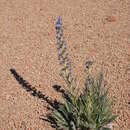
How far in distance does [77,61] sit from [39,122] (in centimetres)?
167

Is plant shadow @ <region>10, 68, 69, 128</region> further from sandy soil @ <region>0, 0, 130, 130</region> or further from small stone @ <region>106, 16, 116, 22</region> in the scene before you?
small stone @ <region>106, 16, 116, 22</region>

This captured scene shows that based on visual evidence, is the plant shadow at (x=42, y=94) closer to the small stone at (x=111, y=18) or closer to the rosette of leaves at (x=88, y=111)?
the rosette of leaves at (x=88, y=111)

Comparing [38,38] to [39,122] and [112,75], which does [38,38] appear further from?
[39,122]

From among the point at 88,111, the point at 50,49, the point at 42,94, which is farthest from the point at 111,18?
the point at 88,111

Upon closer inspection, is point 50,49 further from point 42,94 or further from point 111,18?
point 111,18

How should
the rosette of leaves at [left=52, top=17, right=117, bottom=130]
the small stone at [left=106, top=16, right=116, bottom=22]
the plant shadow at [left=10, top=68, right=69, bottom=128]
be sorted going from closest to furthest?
the rosette of leaves at [left=52, top=17, right=117, bottom=130] → the plant shadow at [left=10, top=68, right=69, bottom=128] → the small stone at [left=106, top=16, right=116, bottom=22]

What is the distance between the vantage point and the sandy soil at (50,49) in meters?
5.25

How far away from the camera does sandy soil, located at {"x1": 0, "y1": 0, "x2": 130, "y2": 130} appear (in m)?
5.25

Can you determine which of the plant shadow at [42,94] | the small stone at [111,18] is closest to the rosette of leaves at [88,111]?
the plant shadow at [42,94]

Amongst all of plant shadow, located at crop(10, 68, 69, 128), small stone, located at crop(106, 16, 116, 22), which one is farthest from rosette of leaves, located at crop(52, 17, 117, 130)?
small stone, located at crop(106, 16, 116, 22)

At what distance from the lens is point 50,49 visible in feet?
22.1

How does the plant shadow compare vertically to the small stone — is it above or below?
below

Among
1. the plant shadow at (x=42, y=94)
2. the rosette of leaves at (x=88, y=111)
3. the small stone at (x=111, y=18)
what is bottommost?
the plant shadow at (x=42, y=94)

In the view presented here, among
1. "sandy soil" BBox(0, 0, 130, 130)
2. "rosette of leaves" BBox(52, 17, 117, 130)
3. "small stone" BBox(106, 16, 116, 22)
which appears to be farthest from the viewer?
"small stone" BBox(106, 16, 116, 22)
